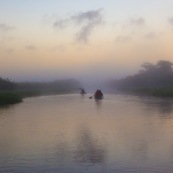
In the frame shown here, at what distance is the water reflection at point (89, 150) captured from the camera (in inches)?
541

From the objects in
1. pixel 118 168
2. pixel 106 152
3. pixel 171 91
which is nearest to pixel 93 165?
pixel 118 168

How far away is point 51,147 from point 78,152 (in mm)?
1463

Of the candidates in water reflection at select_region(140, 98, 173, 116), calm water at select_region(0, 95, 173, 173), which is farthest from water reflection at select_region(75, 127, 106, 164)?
water reflection at select_region(140, 98, 173, 116)

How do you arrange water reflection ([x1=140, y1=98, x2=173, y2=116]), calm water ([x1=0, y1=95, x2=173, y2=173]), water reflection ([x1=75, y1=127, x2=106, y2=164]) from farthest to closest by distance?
water reflection ([x1=140, y1=98, x2=173, y2=116]), water reflection ([x1=75, y1=127, x2=106, y2=164]), calm water ([x1=0, y1=95, x2=173, y2=173])

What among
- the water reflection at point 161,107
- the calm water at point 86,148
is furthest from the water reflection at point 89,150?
the water reflection at point 161,107

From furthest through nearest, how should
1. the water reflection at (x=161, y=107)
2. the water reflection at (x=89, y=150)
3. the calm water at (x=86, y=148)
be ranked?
1. the water reflection at (x=161, y=107)
2. the water reflection at (x=89, y=150)
3. the calm water at (x=86, y=148)

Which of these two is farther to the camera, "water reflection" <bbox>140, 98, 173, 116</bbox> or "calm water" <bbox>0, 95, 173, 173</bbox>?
"water reflection" <bbox>140, 98, 173, 116</bbox>

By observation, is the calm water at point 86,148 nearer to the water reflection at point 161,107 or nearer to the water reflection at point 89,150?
the water reflection at point 89,150

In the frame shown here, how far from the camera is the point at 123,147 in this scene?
52.4 ft

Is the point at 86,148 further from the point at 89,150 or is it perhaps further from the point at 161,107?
the point at 161,107

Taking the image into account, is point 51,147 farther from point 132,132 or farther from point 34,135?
point 132,132

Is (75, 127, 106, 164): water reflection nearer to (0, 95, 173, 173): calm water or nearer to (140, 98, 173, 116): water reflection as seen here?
(0, 95, 173, 173): calm water

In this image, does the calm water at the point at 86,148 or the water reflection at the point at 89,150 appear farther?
the water reflection at the point at 89,150

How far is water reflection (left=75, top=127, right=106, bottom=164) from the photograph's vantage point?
541 inches
